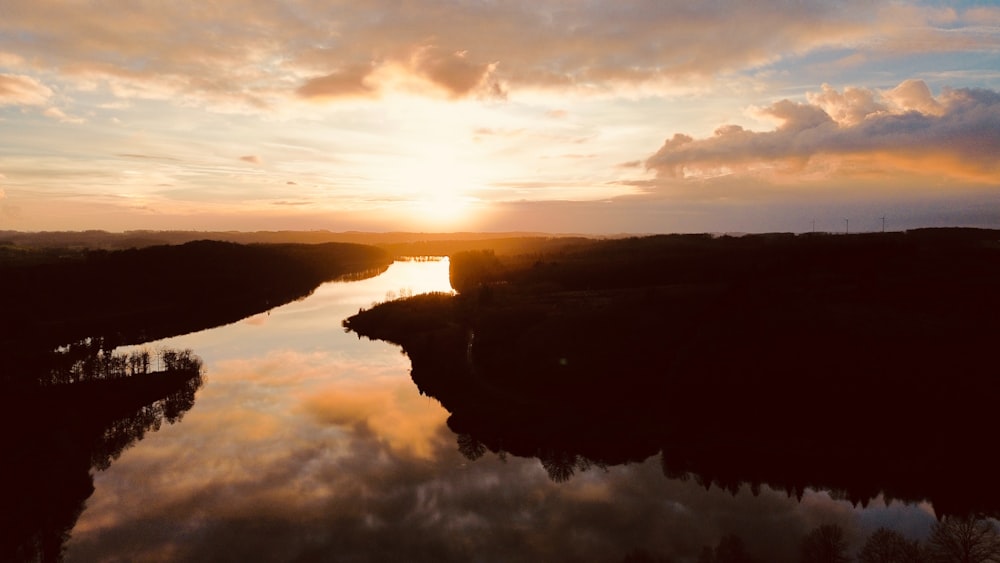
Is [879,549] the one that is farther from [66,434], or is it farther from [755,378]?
[66,434]

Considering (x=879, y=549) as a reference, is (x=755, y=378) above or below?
above

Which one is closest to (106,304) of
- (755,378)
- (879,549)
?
(755,378)

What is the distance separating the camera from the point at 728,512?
47.8 m

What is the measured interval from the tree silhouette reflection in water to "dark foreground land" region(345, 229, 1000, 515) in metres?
35.4

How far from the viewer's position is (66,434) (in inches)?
2386

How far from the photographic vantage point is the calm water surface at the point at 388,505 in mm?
41750

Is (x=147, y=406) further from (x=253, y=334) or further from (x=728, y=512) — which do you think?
(x=728, y=512)

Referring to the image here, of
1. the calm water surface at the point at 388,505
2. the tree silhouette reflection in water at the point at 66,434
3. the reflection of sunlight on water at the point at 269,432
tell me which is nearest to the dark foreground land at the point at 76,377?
the tree silhouette reflection in water at the point at 66,434

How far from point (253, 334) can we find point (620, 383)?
9328 centimetres

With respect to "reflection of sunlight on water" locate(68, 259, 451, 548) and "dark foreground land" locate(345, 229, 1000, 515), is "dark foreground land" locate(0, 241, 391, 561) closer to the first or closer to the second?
"reflection of sunlight on water" locate(68, 259, 451, 548)

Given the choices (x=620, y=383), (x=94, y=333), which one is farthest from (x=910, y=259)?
(x=94, y=333)

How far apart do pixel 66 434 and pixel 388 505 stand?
131 feet

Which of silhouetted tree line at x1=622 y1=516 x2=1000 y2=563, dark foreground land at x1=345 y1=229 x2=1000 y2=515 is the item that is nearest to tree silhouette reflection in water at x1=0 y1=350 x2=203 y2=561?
dark foreground land at x1=345 y1=229 x2=1000 y2=515

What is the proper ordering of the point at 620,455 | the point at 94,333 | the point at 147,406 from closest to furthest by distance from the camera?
1. the point at 620,455
2. the point at 147,406
3. the point at 94,333
